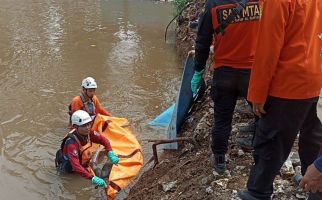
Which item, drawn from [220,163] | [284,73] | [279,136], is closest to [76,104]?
[220,163]

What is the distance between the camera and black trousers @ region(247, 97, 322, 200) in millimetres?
2717

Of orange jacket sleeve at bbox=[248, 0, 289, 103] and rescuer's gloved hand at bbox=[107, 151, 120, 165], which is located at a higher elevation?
orange jacket sleeve at bbox=[248, 0, 289, 103]

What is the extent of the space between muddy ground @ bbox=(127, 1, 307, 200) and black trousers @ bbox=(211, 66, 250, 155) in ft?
1.16

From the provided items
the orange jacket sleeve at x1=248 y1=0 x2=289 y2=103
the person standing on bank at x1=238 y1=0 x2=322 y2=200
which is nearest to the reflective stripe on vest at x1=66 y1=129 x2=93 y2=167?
the person standing on bank at x1=238 y1=0 x2=322 y2=200

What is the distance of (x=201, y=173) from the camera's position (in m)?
4.17

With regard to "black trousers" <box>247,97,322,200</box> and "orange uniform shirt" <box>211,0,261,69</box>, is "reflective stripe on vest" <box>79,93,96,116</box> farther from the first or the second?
"black trousers" <box>247,97,322,200</box>

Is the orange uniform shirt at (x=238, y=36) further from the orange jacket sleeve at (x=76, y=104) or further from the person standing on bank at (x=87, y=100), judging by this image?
the orange jacket sleeve at (x=76, y=104)

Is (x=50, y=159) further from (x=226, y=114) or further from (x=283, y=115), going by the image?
(x=283, y=115)

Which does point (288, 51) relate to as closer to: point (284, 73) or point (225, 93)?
point (284, 73)

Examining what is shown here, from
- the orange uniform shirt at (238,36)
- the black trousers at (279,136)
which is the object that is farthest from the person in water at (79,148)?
the black trousers at (279,136)

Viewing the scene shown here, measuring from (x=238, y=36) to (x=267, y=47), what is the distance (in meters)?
0.99

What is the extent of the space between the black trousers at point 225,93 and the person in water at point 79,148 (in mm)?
2305

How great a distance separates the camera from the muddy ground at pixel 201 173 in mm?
3658

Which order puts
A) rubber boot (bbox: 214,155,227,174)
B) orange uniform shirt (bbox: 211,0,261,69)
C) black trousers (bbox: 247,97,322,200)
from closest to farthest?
black trousers (bbox: 247,97,322,200), orange uniform shirt (bbox: 211,0,261,69), rubber boot (bbox: 214,155,227,174)
